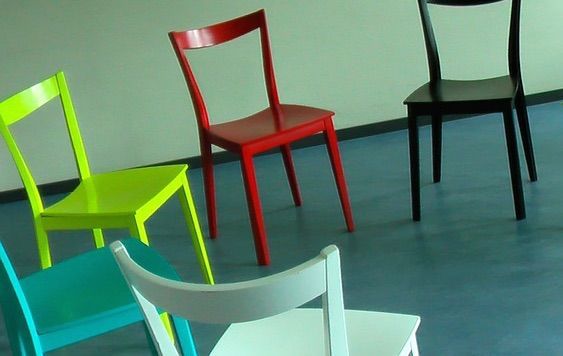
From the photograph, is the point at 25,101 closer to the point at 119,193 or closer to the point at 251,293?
the point at 119,193

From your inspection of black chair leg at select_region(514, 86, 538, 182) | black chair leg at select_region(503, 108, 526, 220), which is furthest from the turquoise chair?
black chair leg at select_region(514, 86, 538, 182)

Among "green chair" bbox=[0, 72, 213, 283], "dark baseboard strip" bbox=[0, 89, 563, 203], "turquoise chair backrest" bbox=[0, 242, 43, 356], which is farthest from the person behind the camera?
"dark baseboard strip" bbox=[0, 89, 563, 203]

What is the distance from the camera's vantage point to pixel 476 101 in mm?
2908

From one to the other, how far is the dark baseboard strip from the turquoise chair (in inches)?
80.5

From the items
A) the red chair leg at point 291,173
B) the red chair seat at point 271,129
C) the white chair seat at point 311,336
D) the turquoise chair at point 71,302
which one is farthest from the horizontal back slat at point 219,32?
the white chair seat at point 311,336

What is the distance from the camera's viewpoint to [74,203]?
2.49 meters

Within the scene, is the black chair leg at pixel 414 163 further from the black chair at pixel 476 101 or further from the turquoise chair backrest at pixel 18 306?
the turquoise chair backrest at pixel 18 306

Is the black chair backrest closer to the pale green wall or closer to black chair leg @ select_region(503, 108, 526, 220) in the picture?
black chair leg @ select_region(503, 108, 526, 220)

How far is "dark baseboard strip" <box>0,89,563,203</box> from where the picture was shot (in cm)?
411

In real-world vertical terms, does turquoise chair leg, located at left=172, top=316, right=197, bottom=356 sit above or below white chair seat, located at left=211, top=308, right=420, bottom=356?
below

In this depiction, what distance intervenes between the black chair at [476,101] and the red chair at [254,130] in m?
0.30

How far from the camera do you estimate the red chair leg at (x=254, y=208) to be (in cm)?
285

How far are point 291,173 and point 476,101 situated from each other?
0.83 m

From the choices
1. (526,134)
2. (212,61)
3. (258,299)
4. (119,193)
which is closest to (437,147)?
(526,134)
